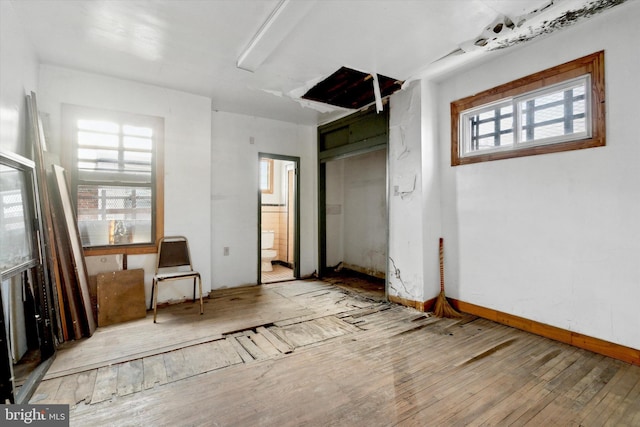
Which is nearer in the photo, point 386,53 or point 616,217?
point 616,217

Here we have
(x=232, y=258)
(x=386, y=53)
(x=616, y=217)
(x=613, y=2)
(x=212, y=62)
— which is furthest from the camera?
(x=232, y=258)

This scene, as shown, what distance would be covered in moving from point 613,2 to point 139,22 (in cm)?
370

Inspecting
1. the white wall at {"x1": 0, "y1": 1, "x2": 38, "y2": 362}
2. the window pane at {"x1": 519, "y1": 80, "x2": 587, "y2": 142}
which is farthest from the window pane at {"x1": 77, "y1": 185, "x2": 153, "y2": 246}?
the window pane at {"x1": 519, "y1": 80, "x2": 587, "y2": 142}

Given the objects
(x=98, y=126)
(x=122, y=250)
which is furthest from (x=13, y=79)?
(x=122, y=250)

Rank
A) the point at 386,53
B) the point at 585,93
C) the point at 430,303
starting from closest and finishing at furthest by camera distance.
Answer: the point at 585,93 < the point at 386,53 < the point at 430,303

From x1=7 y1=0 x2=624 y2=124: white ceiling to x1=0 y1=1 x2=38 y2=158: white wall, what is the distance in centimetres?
14

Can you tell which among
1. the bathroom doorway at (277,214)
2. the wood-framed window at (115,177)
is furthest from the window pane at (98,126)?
the bathroom doorway at (277,214)

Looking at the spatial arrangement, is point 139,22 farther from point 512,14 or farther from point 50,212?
point 512,14

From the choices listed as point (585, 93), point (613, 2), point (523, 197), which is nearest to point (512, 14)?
point (613, 2)

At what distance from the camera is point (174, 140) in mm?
3721

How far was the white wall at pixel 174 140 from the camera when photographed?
126 inches

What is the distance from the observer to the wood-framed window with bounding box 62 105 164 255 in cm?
324

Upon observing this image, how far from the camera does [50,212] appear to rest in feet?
8.66

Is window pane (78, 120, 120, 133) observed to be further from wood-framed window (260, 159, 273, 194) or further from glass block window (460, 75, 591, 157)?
glass block window (460, 75, 591, 157)
